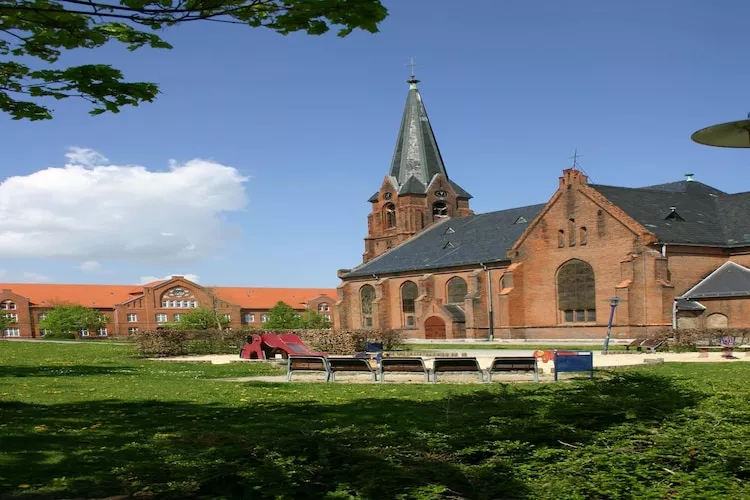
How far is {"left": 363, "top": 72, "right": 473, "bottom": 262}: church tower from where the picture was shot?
6981 centimetres

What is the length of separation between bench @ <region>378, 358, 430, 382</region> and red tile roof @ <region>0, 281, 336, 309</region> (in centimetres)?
9037

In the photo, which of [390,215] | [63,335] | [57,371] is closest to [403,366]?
[57,371]

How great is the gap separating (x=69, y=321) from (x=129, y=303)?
58.0ft

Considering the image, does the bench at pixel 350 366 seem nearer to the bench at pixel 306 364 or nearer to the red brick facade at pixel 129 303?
the bench at pixel 306 364

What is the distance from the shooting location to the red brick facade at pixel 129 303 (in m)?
98.2

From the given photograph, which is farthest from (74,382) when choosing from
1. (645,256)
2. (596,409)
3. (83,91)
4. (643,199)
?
(643,199)

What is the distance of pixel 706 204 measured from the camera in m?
49.3

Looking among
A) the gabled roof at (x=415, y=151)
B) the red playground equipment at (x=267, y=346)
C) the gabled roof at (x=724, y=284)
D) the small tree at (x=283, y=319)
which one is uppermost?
the gabled roof at (x=415, y=151)

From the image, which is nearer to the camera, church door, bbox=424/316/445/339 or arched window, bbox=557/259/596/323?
arched window, bbox=557/259/596/323

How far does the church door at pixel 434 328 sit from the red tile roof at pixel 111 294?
187 ft

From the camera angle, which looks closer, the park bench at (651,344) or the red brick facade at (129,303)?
the park bench at (651,344)

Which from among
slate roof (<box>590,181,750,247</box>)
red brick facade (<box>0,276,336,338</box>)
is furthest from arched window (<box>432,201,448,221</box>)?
red brick facade (<box>0,276,336,338</box>)

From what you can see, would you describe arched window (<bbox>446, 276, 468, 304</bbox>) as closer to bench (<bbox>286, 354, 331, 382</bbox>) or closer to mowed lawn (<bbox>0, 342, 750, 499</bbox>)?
bench (<bbox>286, 354, 331, 382</bbox>)

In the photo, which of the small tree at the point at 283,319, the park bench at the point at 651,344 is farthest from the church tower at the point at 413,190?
the park bench at the point at 651,344
